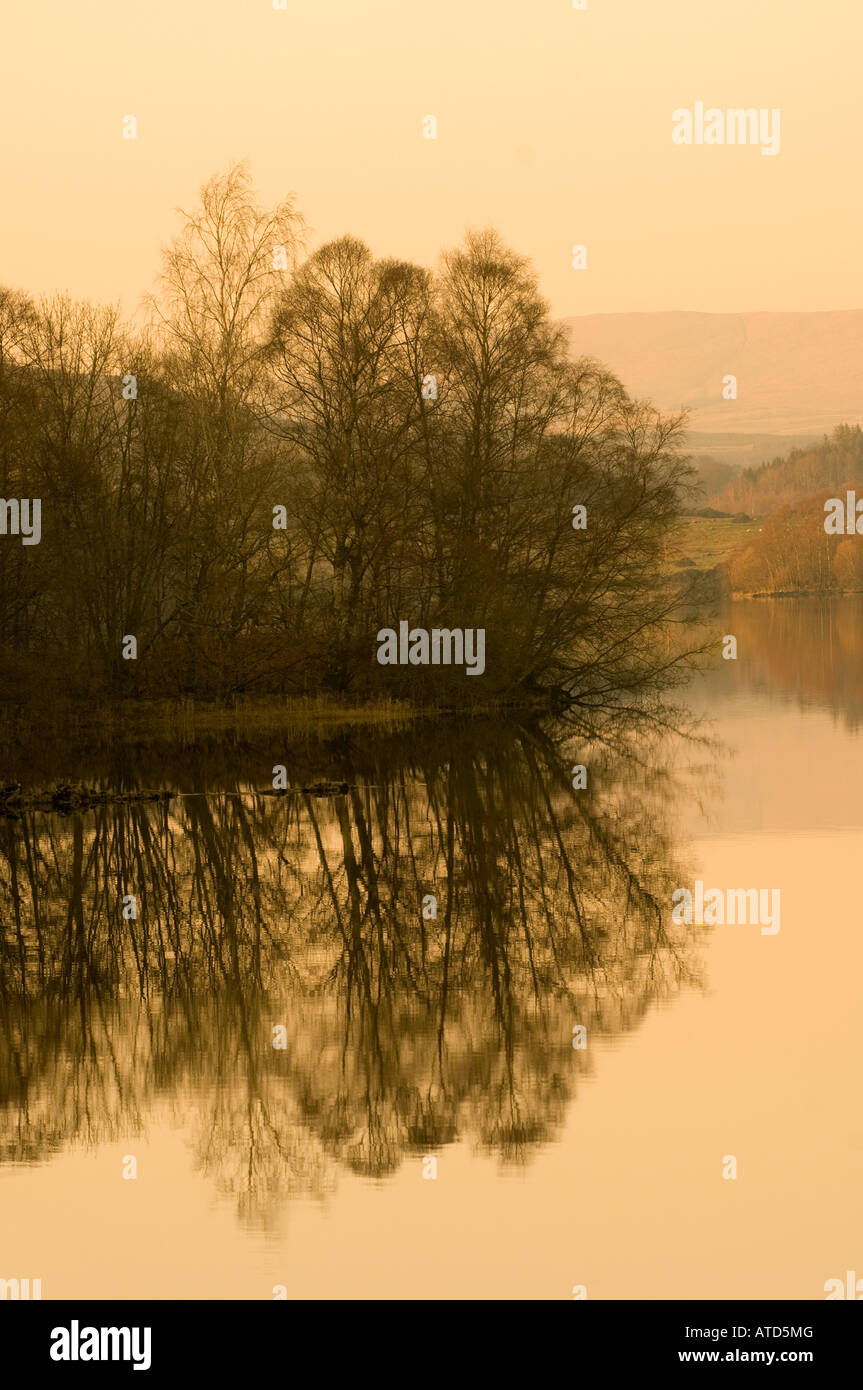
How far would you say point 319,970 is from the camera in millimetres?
13586

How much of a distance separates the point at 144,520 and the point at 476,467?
7969mm

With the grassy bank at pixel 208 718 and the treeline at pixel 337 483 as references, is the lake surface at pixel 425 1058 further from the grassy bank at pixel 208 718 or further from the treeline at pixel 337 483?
the treeline at pixel 337 483

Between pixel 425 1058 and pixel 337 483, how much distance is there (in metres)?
33.7

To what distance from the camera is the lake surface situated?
8289mm

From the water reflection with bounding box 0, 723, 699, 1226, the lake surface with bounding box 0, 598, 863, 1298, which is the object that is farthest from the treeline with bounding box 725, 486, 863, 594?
the lake surface with bounding box 0, 598, 863, 1298

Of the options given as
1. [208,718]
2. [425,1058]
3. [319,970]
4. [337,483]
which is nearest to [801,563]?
[337,483]

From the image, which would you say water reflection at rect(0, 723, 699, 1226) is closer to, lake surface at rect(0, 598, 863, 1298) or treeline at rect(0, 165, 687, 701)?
lake surface at rect(0, 598, 863, 1298)

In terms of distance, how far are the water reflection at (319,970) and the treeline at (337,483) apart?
17474 millimetres

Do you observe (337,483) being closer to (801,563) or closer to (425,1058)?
(425,1058)

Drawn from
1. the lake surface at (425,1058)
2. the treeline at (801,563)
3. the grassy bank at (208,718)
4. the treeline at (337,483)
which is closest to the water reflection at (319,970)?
the lake surface at (425,1058)

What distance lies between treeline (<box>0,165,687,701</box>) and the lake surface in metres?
19.4
